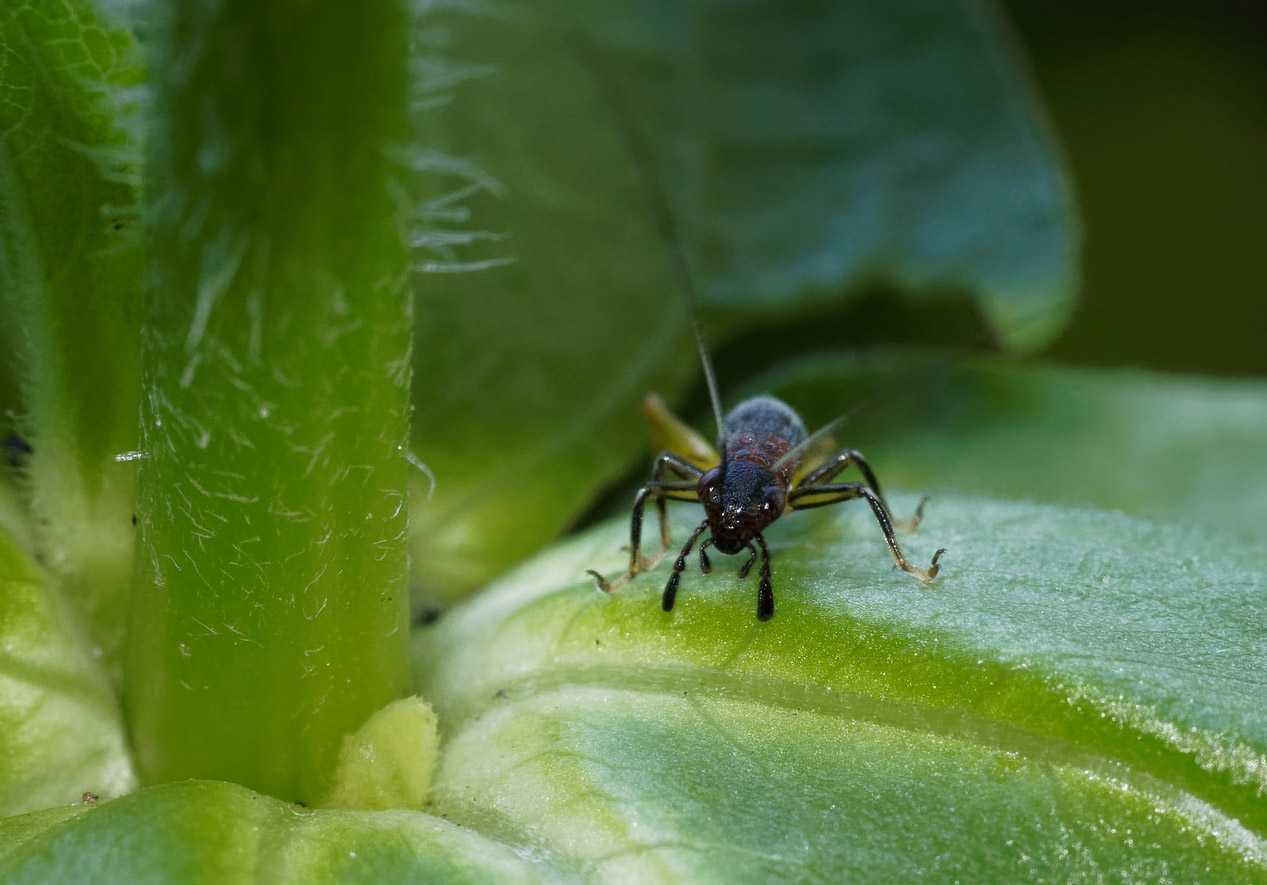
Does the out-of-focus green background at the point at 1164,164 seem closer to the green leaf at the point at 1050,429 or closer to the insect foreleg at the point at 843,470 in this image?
the green leaf at the point at 1050,429

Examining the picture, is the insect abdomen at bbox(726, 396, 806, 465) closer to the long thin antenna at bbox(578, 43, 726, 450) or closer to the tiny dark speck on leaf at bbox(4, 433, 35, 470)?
the long thin antenna at bbox(578, 43, 726, 450)

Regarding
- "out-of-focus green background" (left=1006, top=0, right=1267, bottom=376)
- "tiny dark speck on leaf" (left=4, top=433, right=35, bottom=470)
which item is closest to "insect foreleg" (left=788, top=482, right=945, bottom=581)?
"tiny dark speck on leaf" (left=4, top=433, right=35, bottom=470)

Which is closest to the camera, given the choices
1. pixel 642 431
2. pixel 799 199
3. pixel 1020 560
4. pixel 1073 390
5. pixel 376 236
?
pixel 376 236

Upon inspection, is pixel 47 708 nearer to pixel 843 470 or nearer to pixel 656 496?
pixel 656 496

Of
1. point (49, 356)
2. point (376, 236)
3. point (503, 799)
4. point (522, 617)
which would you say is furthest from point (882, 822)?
point (49, 356)

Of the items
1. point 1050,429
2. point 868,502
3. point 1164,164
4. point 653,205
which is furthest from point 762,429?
point 1164,164

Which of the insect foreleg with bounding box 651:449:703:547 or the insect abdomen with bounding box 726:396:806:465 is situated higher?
the insect abdomen with bounding box 726:396:806:465

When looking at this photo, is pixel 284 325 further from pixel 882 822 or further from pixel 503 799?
pixel 882 822
